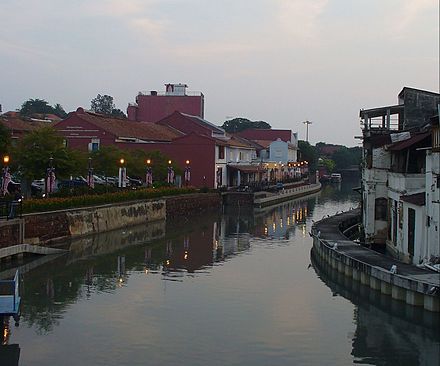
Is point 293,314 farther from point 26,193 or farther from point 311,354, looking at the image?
point 26,193

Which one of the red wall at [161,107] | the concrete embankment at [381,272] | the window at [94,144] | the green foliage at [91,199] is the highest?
the red wall at [161,107]

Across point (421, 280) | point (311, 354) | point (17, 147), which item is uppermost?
point (17, 147)

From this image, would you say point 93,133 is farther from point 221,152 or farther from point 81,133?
point 221,152

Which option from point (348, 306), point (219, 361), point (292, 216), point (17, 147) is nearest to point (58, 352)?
point (219, 361)

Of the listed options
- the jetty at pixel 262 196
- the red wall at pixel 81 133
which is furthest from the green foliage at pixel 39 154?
the jetty at pixel 262 196

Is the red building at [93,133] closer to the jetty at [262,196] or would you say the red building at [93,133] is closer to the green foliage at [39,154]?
the jetty at [262,196]

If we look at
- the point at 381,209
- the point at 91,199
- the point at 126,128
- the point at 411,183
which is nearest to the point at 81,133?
the point at 126,128

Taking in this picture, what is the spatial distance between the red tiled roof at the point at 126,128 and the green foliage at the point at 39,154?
1066 inches

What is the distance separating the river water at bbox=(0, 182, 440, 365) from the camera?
20.2 m

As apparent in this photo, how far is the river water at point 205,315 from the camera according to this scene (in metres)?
20.2

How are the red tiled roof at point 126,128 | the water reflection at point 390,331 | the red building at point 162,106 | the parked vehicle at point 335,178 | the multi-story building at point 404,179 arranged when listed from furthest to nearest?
the parked vehicle at point 335,178, the red building at point 162,106, the red tiled roof at point 126,128, the multi-story building at point 404,179, the water reflection at point 390,331

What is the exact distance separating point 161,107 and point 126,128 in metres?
25.7

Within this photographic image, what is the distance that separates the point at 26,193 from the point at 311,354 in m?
31.7

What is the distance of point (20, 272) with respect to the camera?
1256 inches
